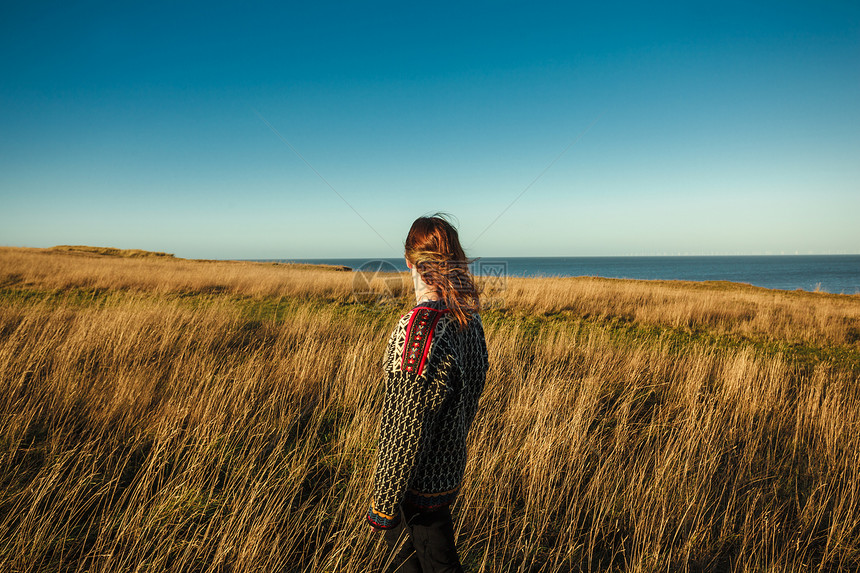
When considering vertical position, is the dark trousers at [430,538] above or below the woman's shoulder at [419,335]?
below

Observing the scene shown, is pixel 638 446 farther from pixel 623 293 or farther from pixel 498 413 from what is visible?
pixel 623 293

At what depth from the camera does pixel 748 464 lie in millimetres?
3150

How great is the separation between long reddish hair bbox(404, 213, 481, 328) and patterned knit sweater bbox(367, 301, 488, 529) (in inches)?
2.4

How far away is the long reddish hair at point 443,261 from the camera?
4.99 ft

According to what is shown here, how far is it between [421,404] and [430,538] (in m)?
0.72

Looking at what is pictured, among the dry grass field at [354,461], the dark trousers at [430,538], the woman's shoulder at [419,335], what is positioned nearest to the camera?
the woman's shoulder at [419,335]

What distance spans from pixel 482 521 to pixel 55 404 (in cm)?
392

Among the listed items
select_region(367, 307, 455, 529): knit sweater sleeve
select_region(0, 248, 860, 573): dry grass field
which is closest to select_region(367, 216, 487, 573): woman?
select_region(367, 307, 455, 529): knit sweater sleeve

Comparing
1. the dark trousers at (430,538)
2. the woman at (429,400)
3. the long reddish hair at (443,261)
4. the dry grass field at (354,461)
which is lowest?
the dry grass field at (354,461)

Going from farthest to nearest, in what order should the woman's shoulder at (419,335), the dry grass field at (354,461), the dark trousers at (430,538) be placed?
the dry grass field at (354,461)
the dark trousers at (430,538)
the woman's shoulder at (419,335)

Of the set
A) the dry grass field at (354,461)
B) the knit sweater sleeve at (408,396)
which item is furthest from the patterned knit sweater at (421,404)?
the dry grass field at (354,461)

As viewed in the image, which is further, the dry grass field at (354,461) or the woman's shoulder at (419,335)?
the dry grass field at (354,461)

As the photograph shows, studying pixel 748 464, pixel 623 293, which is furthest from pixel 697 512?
pixel 623 293

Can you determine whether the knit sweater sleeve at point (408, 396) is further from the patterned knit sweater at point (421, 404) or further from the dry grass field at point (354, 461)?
the dry grass field at point (354, 461)
